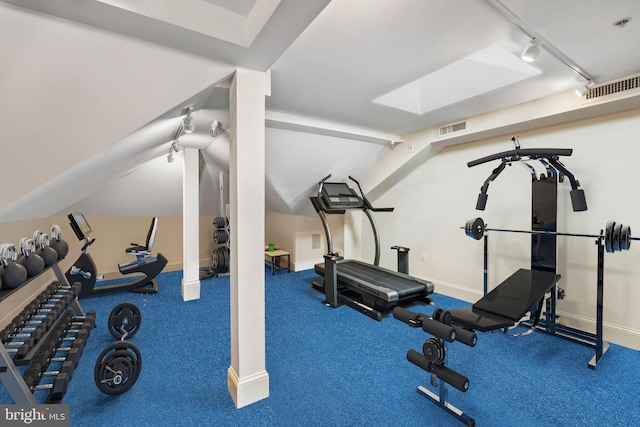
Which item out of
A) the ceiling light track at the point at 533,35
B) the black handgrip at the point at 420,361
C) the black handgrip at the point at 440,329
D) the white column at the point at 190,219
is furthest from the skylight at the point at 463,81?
the white column at the point at 190,219

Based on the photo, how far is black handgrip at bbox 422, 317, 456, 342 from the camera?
178 cm

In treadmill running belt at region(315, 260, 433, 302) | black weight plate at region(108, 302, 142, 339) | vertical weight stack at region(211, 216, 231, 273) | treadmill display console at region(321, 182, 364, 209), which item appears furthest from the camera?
vertical weight stack at region(211, 216, 231, 273)

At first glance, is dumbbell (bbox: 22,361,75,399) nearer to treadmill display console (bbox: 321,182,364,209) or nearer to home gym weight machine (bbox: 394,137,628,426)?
home gym weight machine (bbox: 394,137,628,426)

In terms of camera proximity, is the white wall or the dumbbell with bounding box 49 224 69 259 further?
the dumbbell with bounding box 49 224 69 259

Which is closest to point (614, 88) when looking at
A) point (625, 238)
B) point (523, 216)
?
point (625, 238)

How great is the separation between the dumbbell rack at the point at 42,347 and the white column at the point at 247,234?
1111mm

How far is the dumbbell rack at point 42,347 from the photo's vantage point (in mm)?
1647

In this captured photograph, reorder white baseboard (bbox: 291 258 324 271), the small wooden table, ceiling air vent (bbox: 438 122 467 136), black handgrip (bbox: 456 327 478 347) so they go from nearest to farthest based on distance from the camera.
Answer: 1. black handgrip (bbox: 456 327 478 347)
2. ceiling air vent (bbox: 438 122 467 136)
3. the small wooden table
4. white baseboard (bbox: 291 258 324 271)

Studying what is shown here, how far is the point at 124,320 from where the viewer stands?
2.93 m

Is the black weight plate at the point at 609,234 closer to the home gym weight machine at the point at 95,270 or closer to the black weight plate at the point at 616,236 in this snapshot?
the black weight plate at the point at 616,236

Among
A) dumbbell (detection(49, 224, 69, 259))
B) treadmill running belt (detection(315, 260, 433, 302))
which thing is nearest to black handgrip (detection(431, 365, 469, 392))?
treadmill running belt (detection(315, 260, 433, 302))

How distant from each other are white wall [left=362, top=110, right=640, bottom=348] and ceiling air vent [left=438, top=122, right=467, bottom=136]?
1.30ft

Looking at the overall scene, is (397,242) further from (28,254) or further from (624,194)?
(28,254)

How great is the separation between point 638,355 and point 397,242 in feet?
9.83
